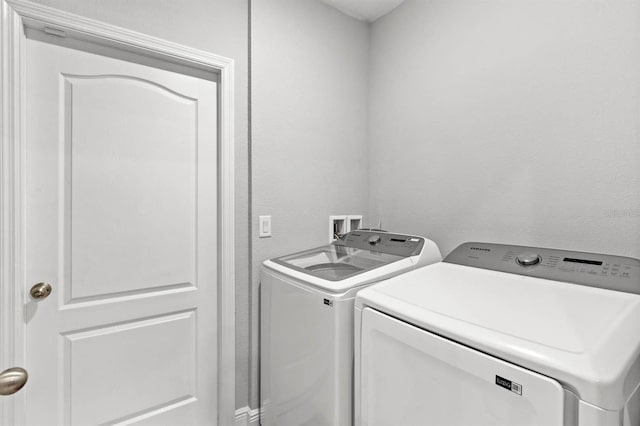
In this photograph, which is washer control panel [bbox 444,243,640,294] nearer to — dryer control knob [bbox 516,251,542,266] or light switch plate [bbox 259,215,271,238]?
dryer control knob [bbox 516,251,542,266]

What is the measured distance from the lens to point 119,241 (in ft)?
4.53

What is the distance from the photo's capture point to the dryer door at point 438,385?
640mm

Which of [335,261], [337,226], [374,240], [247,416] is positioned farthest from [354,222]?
[247,416]

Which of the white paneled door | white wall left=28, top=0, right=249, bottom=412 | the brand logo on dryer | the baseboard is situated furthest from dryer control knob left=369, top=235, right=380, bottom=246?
the baseboard

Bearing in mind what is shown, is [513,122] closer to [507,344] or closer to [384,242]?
[384,242]

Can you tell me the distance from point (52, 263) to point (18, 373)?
0.41 metres

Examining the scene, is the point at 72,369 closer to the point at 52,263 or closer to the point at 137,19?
the point at 52,263

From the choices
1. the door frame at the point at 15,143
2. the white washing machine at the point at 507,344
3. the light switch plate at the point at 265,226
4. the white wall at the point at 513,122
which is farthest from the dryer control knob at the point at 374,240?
the door frame at the point at 15,143

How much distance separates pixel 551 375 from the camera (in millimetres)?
614

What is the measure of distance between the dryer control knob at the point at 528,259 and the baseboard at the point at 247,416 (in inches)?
62.1

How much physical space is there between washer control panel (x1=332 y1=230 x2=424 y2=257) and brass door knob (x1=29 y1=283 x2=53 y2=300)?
1.38m

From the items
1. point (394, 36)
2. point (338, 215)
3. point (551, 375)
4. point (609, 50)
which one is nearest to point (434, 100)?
point (394, 36)

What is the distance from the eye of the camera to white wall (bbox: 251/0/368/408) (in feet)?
5.59

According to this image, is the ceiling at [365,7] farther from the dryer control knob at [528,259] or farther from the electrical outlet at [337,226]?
the dryer control knob at [528,259]
